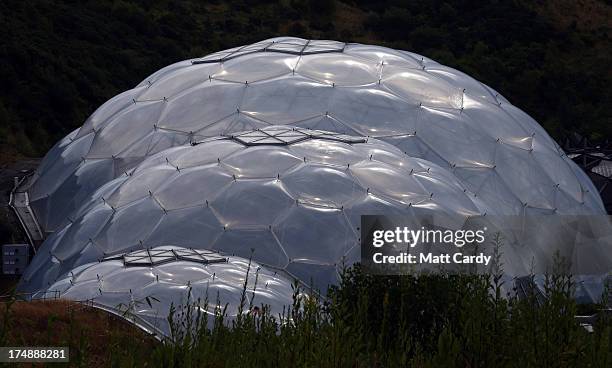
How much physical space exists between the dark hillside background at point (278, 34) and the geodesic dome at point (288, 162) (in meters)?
17.4

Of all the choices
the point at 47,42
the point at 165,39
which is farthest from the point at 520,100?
the point at 47,42

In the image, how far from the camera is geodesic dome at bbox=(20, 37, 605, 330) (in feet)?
54.3

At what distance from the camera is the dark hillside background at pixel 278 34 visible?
4675cm

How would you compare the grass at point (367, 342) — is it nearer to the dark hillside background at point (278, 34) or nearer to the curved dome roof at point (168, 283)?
the curved dome roof at point (168, 283)

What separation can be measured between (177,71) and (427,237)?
11.4 metres

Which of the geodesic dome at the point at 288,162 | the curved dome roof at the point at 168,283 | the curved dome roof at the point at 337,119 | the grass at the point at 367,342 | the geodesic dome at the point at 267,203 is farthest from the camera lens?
the curved dome roof at the point at 337,119

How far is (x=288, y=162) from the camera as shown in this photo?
17422 mm

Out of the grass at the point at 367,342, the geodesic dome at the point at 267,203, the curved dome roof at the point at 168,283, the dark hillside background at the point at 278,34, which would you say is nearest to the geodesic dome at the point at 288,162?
the geodesic dome at the point at 267,203

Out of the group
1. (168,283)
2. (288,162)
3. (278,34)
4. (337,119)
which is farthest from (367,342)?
(278,34)

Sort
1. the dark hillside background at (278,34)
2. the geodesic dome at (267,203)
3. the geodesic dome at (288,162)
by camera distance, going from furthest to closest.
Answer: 1. the dark hillside background at (278,34)
2. the geodesic dome at (288,162)
3. the geodesic dome at (267,203)

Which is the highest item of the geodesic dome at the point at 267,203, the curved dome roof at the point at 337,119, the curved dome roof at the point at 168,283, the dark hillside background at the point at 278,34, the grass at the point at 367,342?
the dark hillside background at the point at 278,34

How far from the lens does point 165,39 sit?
2240 inches

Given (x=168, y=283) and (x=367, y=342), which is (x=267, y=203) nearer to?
Result: (x=168, y=283)

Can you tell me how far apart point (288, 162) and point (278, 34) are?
43629mm
